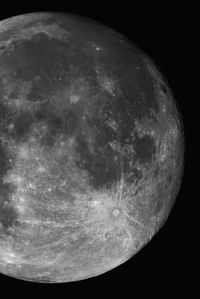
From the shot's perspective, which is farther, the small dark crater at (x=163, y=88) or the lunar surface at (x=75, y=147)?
the small dark crater at (x=163, y=88)

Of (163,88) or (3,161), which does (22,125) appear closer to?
(3,161)

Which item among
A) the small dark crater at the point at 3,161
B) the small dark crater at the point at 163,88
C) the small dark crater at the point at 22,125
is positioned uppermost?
the small dark crater at the point at 163,88

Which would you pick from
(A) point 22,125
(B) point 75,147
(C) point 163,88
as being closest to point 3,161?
(A) point 22,125

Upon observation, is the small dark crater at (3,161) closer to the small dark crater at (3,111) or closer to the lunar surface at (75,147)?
the lunar surface at (75,147)

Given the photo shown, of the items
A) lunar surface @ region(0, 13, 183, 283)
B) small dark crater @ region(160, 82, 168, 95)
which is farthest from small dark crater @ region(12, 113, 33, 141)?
small dark crater @ region(160, 82, 168, 95)

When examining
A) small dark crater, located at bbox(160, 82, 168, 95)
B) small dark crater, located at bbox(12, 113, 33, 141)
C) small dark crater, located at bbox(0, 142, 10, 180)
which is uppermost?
small dark crater, located at bbox(160, 82, 168, 95)

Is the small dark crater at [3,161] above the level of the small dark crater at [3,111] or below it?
below

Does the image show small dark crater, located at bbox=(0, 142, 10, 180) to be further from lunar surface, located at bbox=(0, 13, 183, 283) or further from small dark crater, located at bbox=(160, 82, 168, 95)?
small dark crater, located at bbox=(160, 82, 168, 95)

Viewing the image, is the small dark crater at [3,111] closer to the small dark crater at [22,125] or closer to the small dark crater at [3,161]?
the small dark crater at [22,125]

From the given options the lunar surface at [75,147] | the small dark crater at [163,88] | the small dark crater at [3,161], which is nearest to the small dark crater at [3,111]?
the lunar surface at [75,147]

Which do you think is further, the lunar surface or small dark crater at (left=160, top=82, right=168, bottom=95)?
small dark crater at (left=160, top=82, right=168, bottom=95)
